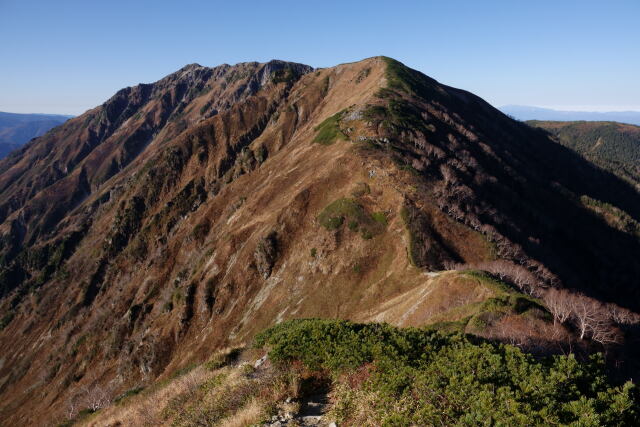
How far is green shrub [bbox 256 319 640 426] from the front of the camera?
11.1 m

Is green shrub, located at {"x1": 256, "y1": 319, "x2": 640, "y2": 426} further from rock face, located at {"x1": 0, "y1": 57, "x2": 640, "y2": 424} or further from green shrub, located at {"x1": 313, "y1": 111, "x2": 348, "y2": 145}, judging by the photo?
green shrub, located at {"x1": 313, "y1": 111, "x2": 348, "y2": 145}

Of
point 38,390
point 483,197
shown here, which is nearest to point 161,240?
point 38,390

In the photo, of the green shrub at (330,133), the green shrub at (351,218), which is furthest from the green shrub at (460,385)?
the green shrub at (330,133)

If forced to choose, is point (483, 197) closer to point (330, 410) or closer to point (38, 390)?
point (330, 410)

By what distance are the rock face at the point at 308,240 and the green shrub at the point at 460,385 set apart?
86.1 ft

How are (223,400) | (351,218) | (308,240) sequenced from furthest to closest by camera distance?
(308,240) → (351,218) → (223,400)

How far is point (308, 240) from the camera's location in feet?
264

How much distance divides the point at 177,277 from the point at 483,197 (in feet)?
316

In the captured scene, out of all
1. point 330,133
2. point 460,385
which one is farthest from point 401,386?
point 330,133

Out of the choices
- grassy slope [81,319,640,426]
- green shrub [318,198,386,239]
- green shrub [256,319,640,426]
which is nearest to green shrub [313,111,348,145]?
green shrub [318,198,386,239]

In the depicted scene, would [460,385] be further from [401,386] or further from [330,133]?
[330,133]

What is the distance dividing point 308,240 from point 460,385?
223 ft

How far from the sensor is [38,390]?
416 feet

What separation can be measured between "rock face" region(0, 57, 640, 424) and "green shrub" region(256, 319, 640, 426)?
26.2m
